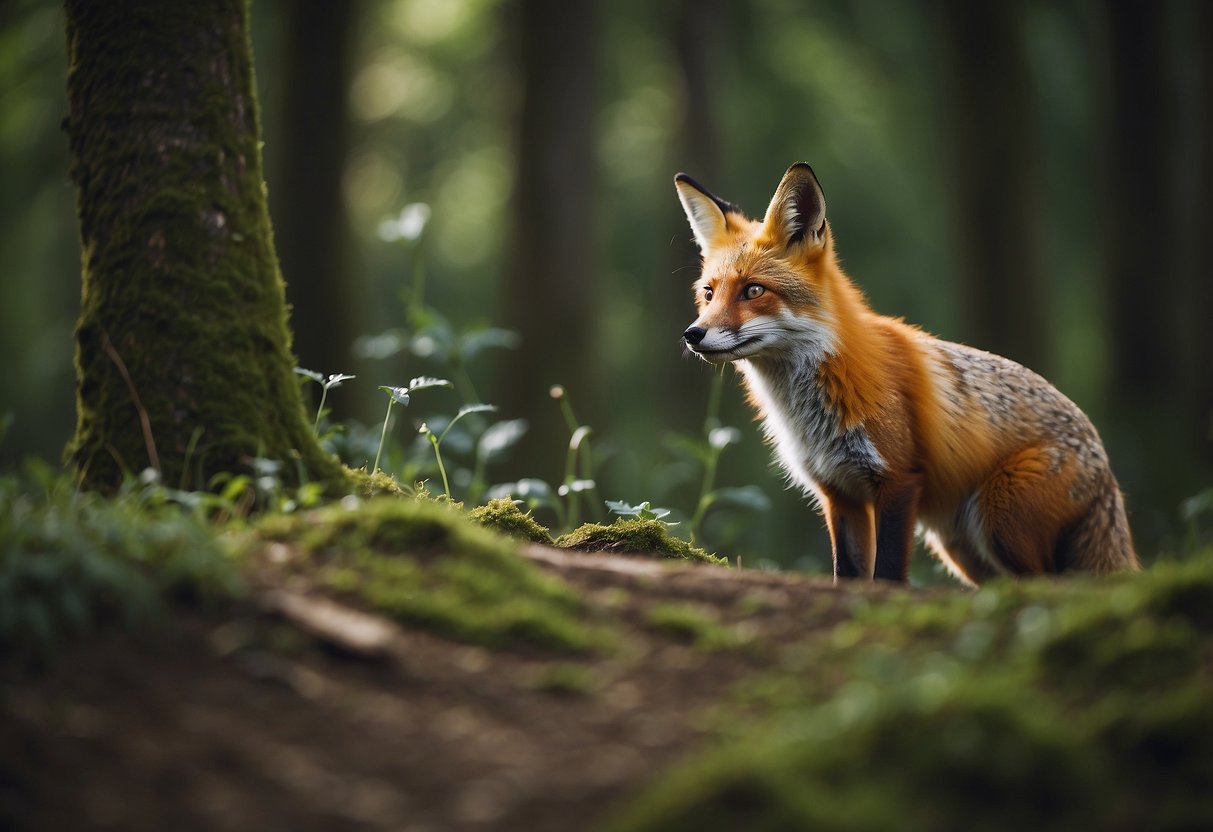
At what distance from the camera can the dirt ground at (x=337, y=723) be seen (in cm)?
234

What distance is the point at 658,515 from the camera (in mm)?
5430

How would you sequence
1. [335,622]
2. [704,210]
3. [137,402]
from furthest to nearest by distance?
[704,210] → [137,402] → [335,622]

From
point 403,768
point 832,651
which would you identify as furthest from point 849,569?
point 403,768

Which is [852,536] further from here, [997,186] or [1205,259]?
[1205,259]

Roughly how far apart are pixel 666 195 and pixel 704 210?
43.0 feet

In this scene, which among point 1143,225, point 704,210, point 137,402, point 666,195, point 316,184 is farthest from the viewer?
point 666,195

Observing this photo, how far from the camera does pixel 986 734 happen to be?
2.47m

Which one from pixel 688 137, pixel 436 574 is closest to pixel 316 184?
pixel 688 137

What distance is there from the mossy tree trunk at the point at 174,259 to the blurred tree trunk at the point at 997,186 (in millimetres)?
9351

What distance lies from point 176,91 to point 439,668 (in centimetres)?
314

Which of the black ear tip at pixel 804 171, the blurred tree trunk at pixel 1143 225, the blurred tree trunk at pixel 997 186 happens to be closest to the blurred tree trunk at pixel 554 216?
the blurred tree trunk at pixel 997 186

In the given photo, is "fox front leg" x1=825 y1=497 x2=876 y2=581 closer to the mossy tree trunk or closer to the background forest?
the background forest

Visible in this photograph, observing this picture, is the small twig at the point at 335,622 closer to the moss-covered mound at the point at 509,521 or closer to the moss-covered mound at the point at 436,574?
the moss-covered mound at the point at 436,574

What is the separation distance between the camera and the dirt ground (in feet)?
7.69
